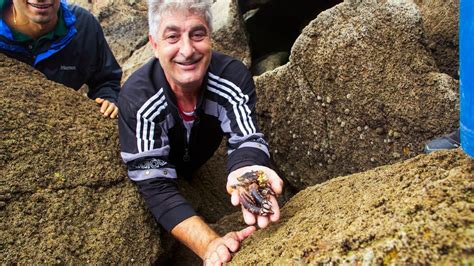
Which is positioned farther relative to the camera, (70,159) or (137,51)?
(137,51)

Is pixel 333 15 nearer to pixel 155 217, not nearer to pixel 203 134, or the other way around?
pixel 203 134

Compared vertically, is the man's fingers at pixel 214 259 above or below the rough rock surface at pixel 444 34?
below

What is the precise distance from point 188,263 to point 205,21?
5.95 feet

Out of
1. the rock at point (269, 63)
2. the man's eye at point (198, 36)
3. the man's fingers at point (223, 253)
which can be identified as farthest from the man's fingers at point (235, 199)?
the rock at point (269, 63)

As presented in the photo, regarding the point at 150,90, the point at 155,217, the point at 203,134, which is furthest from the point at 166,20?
the point at 155,217

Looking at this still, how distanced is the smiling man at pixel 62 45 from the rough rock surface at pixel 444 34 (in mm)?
2999

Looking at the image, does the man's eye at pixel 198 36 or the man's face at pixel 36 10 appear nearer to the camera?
the man's eye at pixel 198 36

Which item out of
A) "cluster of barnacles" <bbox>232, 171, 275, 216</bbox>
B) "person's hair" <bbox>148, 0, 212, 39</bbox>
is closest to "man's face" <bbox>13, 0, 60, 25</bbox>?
"person's hair" <bbox>148, 0, 212, 39</bbox>

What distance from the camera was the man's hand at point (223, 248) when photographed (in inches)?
102

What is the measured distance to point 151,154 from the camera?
3178 mm

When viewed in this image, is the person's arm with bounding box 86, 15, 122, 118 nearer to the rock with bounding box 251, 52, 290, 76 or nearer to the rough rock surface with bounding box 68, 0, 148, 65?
the rock with bounding box 251, 52, 290, 76

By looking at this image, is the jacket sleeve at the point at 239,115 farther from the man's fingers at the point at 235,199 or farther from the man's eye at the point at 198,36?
the man's fingers at the point at 235,199

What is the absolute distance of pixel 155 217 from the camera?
3.20m

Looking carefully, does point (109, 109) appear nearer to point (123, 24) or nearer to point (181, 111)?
point (181, 111)
